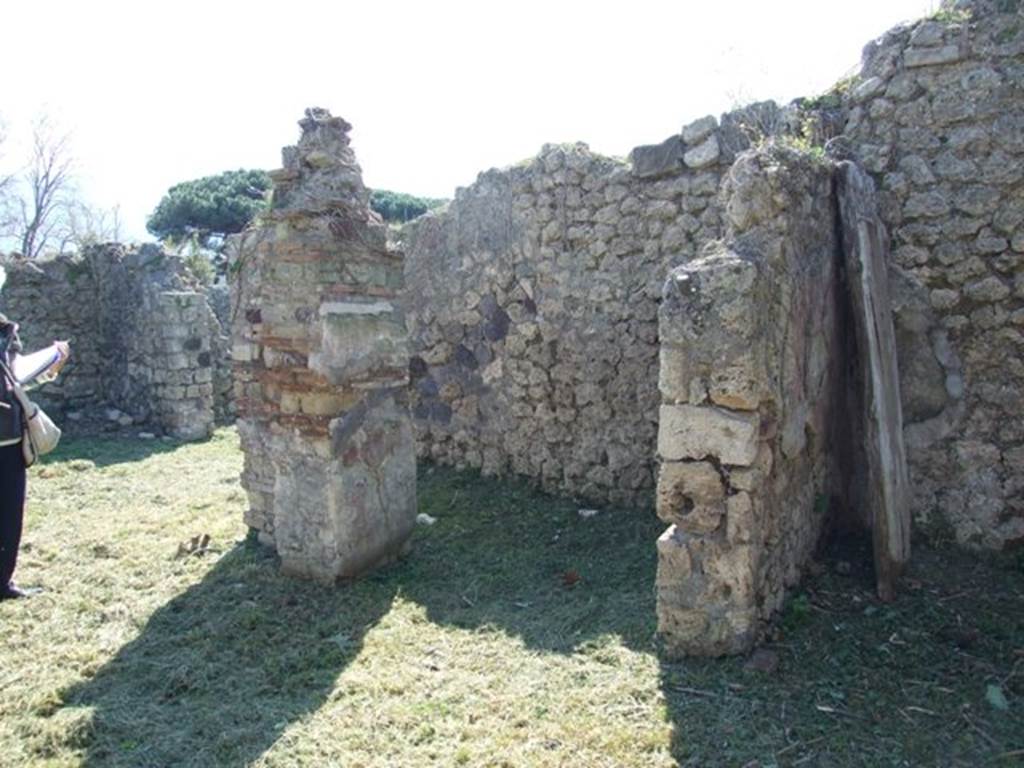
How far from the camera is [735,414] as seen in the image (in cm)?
347

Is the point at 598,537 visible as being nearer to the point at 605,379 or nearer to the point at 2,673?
the point at 605,379

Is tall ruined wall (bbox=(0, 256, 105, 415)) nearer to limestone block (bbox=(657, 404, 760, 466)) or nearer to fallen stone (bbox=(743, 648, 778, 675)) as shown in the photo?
limestone block (bbox=(657, 404, 760, 466))

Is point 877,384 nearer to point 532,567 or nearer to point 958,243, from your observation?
point 958,243

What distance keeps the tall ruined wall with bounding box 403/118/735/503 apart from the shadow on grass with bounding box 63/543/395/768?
6.89ft

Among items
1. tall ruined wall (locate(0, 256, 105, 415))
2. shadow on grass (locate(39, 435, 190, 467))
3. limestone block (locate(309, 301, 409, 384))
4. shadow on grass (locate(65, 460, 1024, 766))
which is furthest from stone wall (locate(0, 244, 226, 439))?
limestone block (locate(309, 301, 409, 384))

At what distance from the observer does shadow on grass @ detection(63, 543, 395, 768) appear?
3299 mm

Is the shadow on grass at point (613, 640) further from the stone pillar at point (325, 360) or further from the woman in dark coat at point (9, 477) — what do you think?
the woman in dark coat at point (9, 477)

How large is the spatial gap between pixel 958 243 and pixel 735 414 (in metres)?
2.19

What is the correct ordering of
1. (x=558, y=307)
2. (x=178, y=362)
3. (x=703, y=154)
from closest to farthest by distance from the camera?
(x=703, y=154) → (x=558, y=307) → (x=178, y=362)

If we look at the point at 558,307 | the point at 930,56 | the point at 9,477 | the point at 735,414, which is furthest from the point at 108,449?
the point at 930,56

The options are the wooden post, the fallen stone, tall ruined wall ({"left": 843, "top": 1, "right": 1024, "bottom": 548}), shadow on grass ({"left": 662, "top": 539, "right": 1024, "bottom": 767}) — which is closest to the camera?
shadow on grass ({"left": 662, "top": 539, "right": 1024, "bottom": 767})

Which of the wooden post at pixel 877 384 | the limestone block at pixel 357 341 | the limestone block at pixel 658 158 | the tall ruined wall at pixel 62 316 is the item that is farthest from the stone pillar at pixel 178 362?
the wooden post at pixel 877 384

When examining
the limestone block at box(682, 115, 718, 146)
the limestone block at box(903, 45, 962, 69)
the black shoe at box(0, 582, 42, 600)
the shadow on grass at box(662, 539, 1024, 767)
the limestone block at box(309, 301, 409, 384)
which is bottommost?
the black shoe at box(0, 582, 42, 600)

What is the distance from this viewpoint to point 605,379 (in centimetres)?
607
